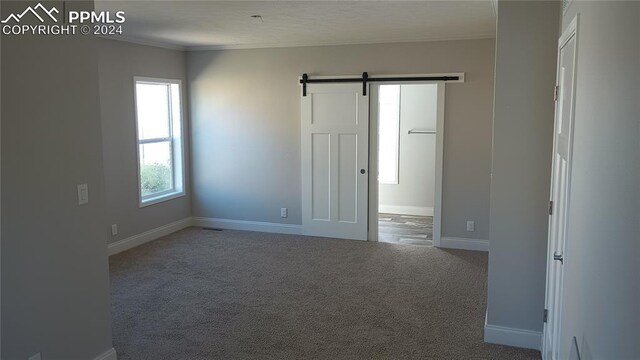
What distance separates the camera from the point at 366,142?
6328 mm

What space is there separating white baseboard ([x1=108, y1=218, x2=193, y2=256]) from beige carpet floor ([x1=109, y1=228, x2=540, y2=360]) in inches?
4.6

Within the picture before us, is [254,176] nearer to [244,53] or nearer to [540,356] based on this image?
[244,53]

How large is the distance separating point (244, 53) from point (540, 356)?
4.89m

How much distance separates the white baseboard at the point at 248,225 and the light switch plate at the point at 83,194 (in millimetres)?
3966

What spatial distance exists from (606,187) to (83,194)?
8.62 feet

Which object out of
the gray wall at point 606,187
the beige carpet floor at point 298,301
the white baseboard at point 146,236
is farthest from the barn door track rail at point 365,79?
the gray wall at point 606,187

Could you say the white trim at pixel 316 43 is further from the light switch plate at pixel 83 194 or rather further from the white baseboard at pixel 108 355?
the white baseboard at pixel 108 355

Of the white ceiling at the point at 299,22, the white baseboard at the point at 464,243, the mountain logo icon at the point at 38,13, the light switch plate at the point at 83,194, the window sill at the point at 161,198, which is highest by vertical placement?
the white ceiling at the point at 299,22

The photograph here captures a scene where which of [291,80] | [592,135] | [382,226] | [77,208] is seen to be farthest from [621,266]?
[382,226]

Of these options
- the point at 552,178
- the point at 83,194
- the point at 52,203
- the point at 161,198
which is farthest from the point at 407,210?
the point at 52,203

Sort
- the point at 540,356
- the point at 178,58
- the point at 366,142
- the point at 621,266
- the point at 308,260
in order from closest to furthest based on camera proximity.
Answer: the point at 621,266, the point at 540,356, the point at 308,260, the point at 366,142, the point at 178,58

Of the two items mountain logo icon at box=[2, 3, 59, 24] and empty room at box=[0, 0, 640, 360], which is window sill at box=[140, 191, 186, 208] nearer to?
empty room at box=[0, 0, 640, 360]

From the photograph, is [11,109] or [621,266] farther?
[11,109]

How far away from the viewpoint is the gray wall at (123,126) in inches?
221
